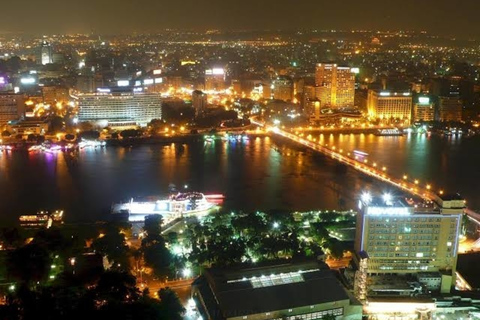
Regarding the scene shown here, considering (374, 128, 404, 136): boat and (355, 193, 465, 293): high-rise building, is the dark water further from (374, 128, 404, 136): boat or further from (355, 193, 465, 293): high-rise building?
(355, 193, 465, 293): high-rise building

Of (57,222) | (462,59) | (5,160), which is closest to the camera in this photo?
(57,222)

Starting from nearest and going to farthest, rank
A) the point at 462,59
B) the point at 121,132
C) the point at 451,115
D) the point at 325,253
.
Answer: the point at 325,253, the point at 121,132, the point at 451,115, the point at 462,59

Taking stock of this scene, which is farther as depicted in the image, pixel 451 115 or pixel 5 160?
pixel 451 115

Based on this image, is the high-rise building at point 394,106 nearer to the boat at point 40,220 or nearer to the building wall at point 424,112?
the building wall at point 424,112

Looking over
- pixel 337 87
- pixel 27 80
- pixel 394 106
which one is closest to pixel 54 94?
pixel 27 80

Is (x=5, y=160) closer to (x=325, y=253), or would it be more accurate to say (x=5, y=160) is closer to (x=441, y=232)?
(x=325, y=253)

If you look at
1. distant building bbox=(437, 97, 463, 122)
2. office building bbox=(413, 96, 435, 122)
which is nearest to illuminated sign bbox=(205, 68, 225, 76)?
office building bbox=(413, 96, 435, 122)

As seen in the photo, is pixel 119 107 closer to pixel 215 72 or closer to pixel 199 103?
pixel 199 103

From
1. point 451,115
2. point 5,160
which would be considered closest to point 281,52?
point 451,115
